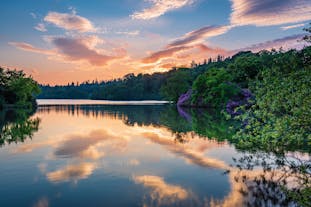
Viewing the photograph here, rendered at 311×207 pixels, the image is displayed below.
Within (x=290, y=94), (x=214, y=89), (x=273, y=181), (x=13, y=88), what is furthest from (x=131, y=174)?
(x=13, y=88)

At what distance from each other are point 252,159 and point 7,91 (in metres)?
66.9

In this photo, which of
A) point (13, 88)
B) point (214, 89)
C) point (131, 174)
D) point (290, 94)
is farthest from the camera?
point (13, 88)

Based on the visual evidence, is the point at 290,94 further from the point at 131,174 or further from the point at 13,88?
the point at 13,88

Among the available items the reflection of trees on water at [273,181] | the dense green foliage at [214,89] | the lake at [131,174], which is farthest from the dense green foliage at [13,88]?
the reflection of trees on water at [273,181]

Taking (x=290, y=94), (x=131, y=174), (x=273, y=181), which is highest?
(x=290, y=94)

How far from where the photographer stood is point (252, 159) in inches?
474

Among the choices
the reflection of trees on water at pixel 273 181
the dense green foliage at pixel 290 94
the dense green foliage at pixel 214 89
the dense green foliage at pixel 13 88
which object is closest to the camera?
the dense green foliage at pixel 290 94

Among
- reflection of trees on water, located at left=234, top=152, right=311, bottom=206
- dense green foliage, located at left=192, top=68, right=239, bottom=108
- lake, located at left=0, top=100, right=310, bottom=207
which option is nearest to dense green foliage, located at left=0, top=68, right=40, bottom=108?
dense green foliage, located at left=192, top=68, right=239, bottom=108

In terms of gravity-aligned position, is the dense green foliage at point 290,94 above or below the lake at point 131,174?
above

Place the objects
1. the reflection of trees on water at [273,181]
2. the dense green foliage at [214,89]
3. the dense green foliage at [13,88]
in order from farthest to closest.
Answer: the dense green foliage at [13,88], the dense green foliage at [214,89], the reflection of trees on water at [273,181]

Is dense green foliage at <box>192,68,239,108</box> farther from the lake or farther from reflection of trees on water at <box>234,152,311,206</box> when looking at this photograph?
reflection of trees on water at <box>234,152,311,206</box>

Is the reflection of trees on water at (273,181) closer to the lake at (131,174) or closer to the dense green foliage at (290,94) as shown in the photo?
the lake at (131,174)

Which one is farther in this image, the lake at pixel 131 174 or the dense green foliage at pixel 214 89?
the dense green foliage at pixel 214 89

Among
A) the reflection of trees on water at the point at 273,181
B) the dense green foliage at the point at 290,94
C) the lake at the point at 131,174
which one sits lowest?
the lake at the point at 131,174
